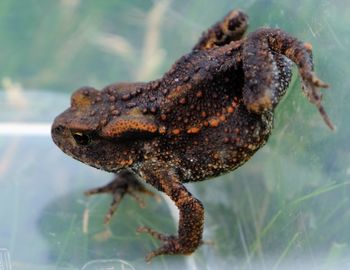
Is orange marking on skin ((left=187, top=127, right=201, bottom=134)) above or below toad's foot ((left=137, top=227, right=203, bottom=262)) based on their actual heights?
above

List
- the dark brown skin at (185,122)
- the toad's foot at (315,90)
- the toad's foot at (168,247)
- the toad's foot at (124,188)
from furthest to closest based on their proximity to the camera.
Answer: the toad's foot at (124,188)
the toad's foot at (168,247)
the dark brown skin at (185,122)
the toad's foot at (315,90)

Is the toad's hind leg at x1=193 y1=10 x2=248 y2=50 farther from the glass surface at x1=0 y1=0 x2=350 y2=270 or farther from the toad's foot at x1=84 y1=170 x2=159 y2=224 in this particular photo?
the toad's foot at x1=84 y1=170 x2=159 y2=224

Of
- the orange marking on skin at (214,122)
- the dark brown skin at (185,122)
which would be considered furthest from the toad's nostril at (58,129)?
the orange marking on skin at (214,122)

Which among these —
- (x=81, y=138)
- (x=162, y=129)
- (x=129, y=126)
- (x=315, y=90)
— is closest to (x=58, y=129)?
(x=81, y=138)

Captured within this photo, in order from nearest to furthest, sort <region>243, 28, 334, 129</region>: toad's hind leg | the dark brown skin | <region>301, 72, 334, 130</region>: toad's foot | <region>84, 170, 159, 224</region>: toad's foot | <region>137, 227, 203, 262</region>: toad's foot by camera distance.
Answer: <region>301, 72, 334, 130</region>: toad's foot → <region>243, 28, 334, 129</region>: toad's hind leg → the dark brown skin → <region>137, 227, 203, 262</region>: toad's foot → <region>84, 170, 159, 224</region>: toad's foot

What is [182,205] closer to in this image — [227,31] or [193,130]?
[193,130]

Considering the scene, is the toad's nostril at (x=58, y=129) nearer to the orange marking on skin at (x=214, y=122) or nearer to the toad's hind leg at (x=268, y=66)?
the orange marking on skin at (x=214, y=122)

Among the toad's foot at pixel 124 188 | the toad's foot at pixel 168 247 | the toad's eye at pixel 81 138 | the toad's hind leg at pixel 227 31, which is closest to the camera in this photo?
the toad's eye at pixel 81 138

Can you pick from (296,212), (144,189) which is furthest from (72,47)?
(296,212)

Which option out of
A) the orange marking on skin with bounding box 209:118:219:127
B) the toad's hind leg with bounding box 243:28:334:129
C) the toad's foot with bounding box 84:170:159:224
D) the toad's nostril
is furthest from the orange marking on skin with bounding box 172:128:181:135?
the toad's foot with bounding box 84:170:159:224
